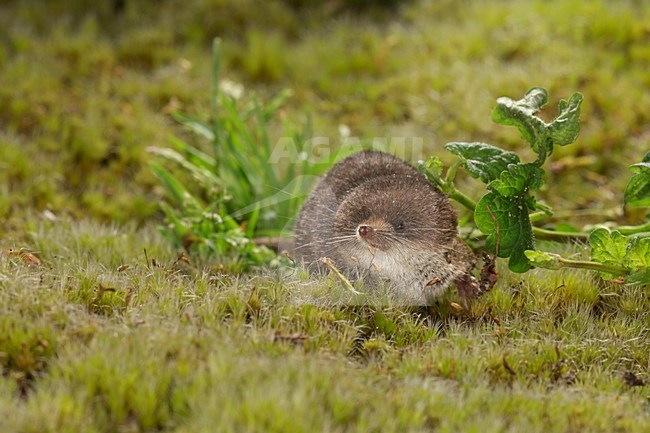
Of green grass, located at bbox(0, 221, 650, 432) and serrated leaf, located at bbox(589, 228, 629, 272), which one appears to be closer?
green grass, located at bbox(0, 221, 650, 432)

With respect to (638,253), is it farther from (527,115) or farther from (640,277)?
(527,115)

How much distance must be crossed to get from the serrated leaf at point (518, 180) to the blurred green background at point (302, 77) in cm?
170

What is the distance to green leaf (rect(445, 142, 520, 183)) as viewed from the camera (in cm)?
305

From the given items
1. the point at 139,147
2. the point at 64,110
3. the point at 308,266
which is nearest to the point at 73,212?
the point at 139,147

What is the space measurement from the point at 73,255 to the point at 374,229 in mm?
1422

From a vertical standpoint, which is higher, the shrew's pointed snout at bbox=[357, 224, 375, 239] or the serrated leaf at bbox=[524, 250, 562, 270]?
the shrew's pointed snout at bbox=[357, 224, 375, 239]

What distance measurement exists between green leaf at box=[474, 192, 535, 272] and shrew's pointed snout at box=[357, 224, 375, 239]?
1.45 ft

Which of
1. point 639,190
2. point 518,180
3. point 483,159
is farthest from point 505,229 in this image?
point 639,190

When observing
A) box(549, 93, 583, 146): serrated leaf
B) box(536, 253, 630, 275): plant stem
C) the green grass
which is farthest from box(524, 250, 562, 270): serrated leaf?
box(549, 93, 583, 146): serrated leaf

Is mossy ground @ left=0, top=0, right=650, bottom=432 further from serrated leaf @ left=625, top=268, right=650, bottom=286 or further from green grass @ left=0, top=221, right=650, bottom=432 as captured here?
serrated leaf @ left=625, top=268, right=650, bottom=286

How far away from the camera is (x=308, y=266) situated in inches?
126

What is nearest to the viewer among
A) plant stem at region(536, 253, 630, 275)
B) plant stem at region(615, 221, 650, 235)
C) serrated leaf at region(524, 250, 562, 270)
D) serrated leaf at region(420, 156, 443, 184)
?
serrated leaf at region(524, 250, 562, 270)

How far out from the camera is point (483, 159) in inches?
122

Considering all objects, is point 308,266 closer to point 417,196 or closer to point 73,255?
point 417,196
